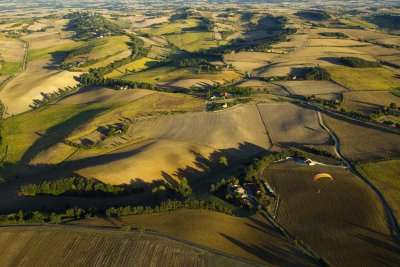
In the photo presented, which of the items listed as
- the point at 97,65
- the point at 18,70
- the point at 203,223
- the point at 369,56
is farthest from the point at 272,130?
the point at 18,70

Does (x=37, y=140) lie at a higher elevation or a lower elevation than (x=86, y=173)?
lower

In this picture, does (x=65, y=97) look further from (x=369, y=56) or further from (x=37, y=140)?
(x=369, y=56)

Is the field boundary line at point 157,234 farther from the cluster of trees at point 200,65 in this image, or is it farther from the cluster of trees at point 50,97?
the cluster of trees at point 200,65

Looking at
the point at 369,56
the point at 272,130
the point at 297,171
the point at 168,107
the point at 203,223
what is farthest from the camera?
the point at 369,56

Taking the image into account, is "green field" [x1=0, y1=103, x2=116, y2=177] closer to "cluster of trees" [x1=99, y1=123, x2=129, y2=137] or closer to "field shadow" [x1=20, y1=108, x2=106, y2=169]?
"field shadow" [x1=20, y1=108, x2=106, y2=169]

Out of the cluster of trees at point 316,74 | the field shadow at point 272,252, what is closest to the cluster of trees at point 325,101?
the cluster of trees at point 316,74
